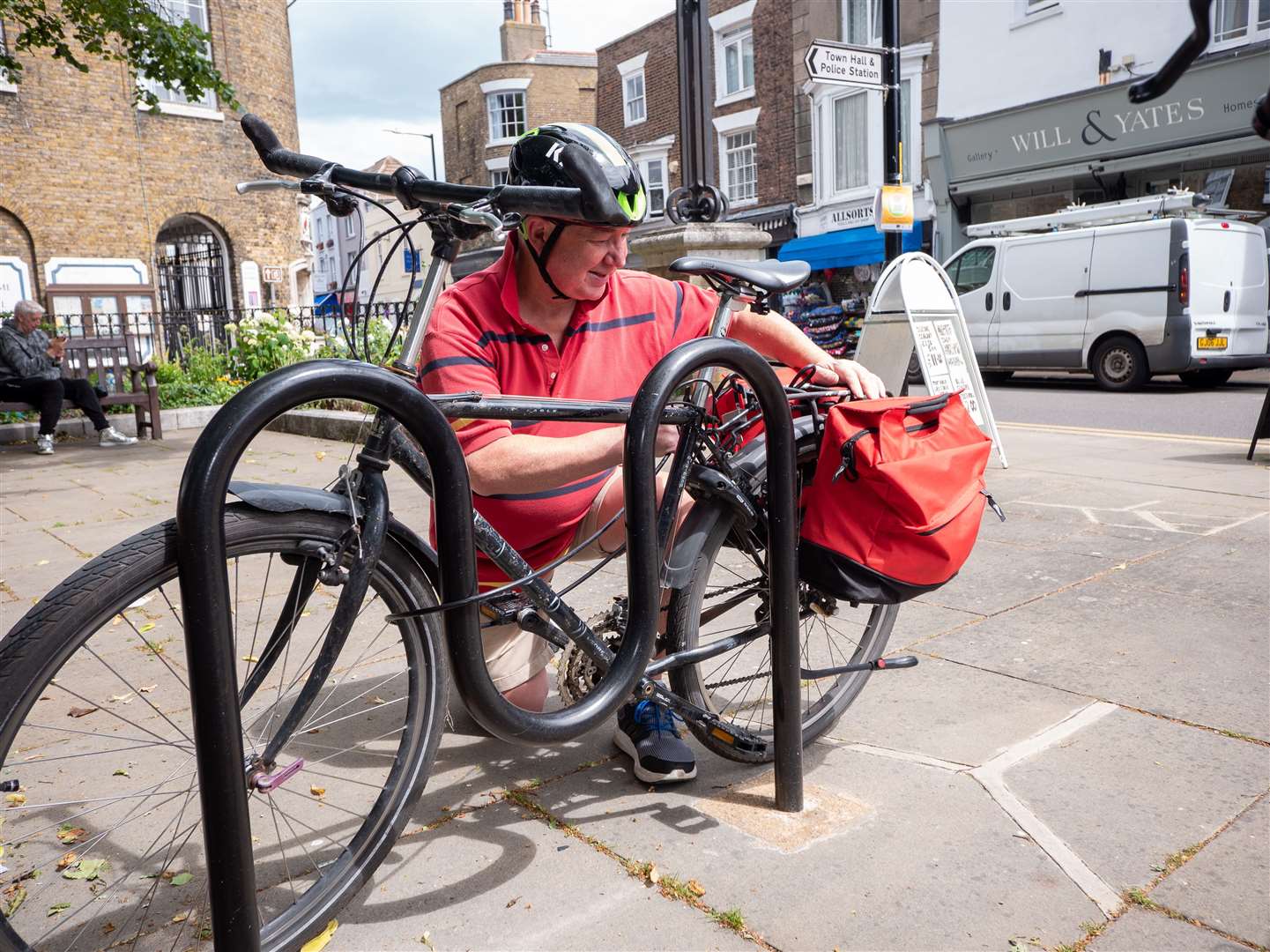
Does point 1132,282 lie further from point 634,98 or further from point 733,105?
point 634,98

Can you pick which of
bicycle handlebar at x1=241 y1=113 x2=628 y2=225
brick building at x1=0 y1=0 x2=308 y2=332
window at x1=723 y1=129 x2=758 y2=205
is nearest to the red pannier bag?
bicycle handlebar at x1=241 y1=113 x2=628 y2=225

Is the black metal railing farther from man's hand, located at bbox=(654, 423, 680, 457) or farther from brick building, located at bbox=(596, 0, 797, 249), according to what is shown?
brick building, located at bbox=(596, 0, 797, 249)

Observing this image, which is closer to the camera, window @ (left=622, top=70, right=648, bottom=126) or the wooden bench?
the wooden bench

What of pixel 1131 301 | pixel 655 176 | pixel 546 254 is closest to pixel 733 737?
pixel 546 254

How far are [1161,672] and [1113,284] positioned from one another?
36.6 feet

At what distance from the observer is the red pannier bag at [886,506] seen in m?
2.22

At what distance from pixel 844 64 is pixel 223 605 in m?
7.81

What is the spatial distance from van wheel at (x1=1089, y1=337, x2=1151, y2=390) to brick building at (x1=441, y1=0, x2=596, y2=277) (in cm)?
2695

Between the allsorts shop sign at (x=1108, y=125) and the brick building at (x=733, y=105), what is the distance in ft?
16.9

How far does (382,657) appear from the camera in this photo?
11.1ft

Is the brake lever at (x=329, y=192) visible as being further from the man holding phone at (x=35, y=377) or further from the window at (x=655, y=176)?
the window at (x=655, y=176)

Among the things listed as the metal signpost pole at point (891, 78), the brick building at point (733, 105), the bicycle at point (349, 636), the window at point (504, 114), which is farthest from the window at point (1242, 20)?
the window at point (504, 114)

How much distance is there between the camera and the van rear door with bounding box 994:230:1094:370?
43.3 ft

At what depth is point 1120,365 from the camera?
12984 millimetres
